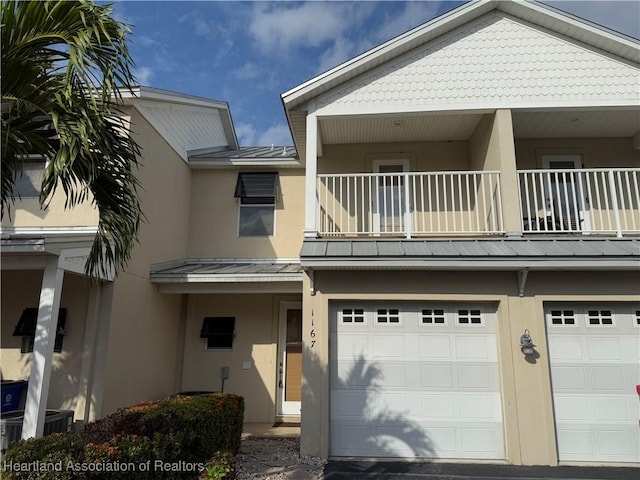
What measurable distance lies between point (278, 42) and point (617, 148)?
26.1ft

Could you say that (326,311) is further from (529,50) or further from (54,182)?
(529,50)

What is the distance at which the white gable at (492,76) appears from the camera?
27.3 feet

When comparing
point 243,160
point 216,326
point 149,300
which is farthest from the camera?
point 243,160

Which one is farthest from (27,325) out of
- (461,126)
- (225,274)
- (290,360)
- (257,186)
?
(461,126)

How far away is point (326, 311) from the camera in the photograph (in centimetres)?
759

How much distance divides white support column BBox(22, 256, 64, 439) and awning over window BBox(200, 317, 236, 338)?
452 centimetres

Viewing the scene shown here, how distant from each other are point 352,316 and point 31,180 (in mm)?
6667

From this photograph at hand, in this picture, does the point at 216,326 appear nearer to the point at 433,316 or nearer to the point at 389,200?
the point at 389,200

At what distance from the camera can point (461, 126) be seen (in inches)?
368

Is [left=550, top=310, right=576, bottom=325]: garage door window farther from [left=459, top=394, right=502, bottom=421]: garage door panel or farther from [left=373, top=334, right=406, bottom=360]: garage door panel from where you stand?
[left=373, top=334, right=406, bottom=360]: garage door panel

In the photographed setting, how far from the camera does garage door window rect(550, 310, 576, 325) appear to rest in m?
7.51

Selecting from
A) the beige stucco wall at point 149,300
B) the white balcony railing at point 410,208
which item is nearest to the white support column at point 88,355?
the beige stucco wall at point 149,300

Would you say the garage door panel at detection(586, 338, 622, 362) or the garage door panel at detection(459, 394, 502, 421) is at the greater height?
the garage door panel at detection(586, 338, 622, 362)

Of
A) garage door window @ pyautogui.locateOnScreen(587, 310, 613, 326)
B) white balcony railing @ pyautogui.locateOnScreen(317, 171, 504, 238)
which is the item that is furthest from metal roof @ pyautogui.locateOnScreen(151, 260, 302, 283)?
garage door window @ pyautogui.locateOnScreen(587, 310, 613, 326)
